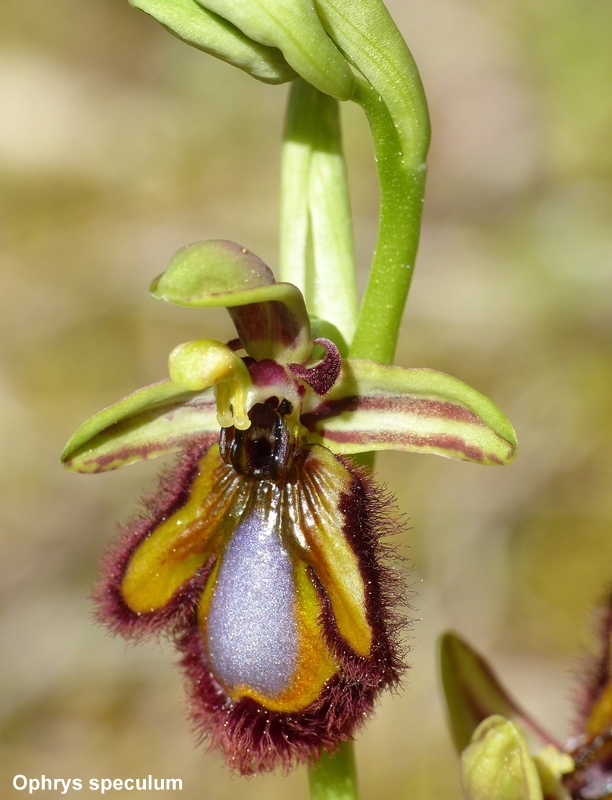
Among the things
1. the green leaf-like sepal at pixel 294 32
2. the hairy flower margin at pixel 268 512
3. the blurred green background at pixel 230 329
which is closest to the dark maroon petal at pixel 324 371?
the hairy flower margin at pixel 268 512

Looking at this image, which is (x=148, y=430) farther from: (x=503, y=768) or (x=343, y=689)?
(x=503, y=768)

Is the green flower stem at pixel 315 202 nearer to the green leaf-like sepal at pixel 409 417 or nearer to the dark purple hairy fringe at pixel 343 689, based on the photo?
the green leaf-like sepal at pixel 409 417

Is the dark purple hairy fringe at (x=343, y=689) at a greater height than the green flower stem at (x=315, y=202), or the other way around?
the green flower stem at (x=315, y=202)

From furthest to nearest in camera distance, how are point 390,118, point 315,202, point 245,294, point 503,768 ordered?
point 315,202, point 503,768, point 390,118, point 245,294

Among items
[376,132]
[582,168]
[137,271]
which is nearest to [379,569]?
[376,132]

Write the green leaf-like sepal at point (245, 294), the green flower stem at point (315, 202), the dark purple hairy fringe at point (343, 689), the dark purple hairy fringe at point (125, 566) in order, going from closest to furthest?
the green leaf-like sepal at point (245, 294), the dark purple hairy fringe at point (343, 689), the dark purple hairy fringe at point (125, 566), the green flower stem at point (315, 202)

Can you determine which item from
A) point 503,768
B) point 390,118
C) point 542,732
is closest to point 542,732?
point 542,732

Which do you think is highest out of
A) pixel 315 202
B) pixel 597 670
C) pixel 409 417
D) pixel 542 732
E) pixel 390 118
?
pixel 315 202
